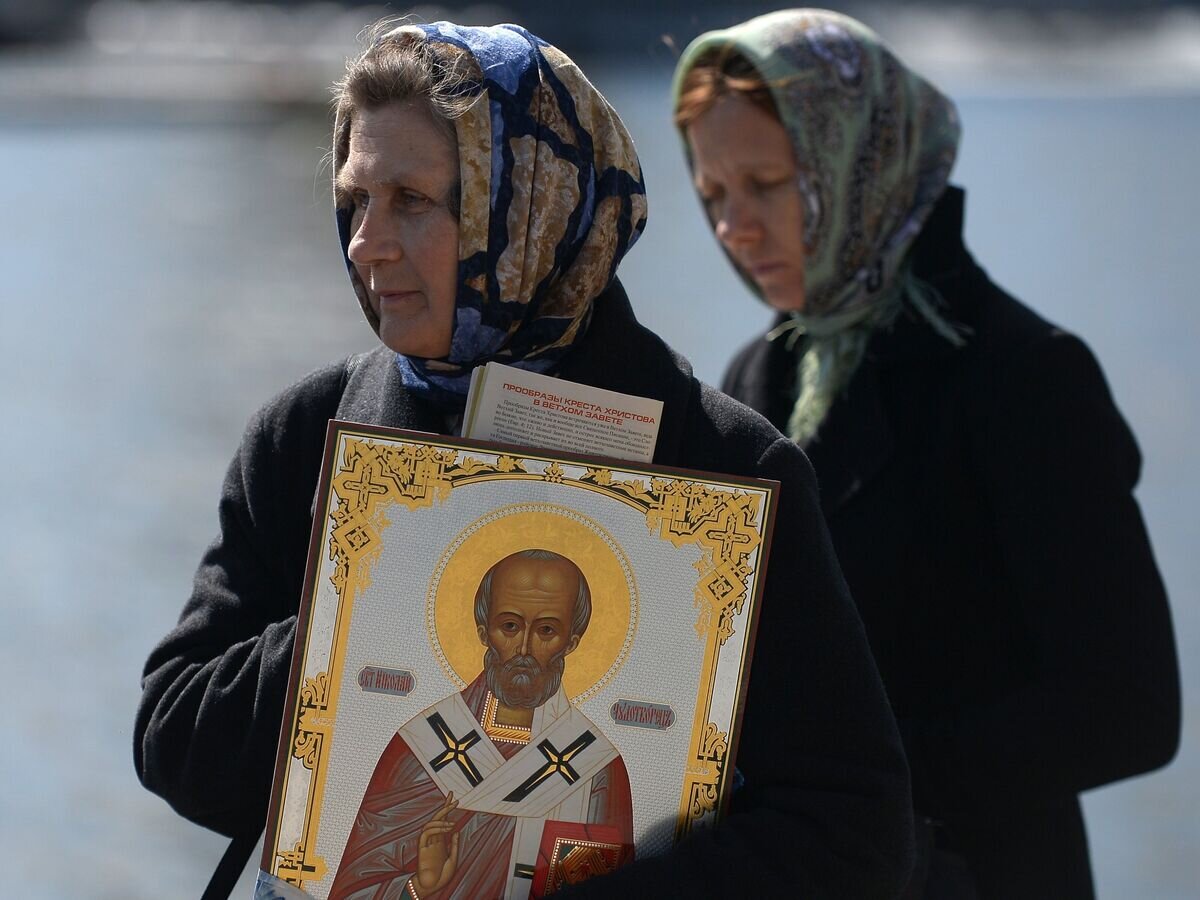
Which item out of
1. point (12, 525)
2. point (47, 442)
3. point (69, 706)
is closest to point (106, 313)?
point (47, 442)

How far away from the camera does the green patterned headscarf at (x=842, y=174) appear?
278 centimetres

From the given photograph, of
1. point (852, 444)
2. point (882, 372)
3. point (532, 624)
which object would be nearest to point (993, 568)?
point (852, 444)

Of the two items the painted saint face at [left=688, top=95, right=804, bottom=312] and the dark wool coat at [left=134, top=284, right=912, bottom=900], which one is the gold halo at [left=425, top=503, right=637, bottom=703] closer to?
the dark wool coat at [left=134, top=284, right=912, bottom=900]

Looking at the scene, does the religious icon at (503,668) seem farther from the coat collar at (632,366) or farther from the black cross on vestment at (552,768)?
the coat collar at (632,366)

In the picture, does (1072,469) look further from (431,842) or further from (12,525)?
(12,525)

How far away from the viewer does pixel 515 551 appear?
166 cm

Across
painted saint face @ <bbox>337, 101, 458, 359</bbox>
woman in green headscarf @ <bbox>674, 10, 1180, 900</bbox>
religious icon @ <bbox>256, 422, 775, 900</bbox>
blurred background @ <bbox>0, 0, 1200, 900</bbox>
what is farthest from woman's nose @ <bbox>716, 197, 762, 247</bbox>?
religious icon @ <bbox>256, 422, 775, 900</bbox>

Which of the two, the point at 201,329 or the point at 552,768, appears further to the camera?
the point at 201,329

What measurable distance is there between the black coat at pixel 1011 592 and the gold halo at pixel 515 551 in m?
0.83

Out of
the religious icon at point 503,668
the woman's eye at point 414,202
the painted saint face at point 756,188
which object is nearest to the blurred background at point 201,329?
the painted saint face at point 756,188

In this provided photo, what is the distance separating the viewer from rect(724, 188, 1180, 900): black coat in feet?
7.52

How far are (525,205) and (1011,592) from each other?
1.01 meters

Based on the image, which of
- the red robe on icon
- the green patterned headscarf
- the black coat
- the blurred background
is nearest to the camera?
the red robe on icon

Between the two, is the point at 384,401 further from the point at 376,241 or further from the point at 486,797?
the point at 486,797
